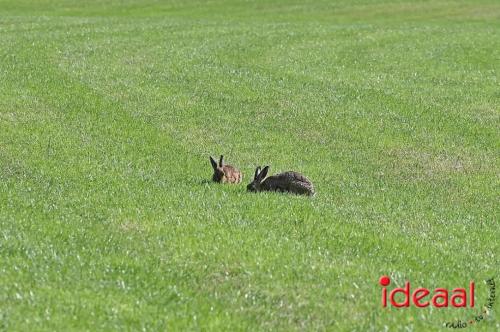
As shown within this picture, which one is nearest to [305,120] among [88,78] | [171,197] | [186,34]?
[88,78]

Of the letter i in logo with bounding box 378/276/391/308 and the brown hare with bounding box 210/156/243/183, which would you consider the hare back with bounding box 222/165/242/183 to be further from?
the letter i in logo with bounding box 378/276/391/308

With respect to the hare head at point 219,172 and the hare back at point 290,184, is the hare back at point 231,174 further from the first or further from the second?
the hare back at point 290,184

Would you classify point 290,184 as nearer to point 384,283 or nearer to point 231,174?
point 231,174

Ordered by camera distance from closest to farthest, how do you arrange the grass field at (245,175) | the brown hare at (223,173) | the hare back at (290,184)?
the grass field at (245,175), the hare back at (290,184), the brown hare at (223,173)

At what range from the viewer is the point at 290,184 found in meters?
16.5

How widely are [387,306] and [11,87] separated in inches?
742

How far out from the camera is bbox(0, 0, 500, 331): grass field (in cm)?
1061

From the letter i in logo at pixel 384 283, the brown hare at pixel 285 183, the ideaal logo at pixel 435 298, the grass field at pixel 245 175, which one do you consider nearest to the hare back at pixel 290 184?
the brown hare at pixel 285 183

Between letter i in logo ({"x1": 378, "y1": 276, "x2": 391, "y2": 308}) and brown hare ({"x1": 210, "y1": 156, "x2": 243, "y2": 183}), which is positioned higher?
letter i in logo ({"x1": 378, "y1": 276, "x2": 391, "y2": 308})

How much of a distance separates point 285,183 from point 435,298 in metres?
5.84

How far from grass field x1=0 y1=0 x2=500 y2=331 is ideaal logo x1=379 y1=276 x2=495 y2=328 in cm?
13

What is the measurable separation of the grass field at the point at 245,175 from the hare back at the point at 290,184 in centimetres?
43

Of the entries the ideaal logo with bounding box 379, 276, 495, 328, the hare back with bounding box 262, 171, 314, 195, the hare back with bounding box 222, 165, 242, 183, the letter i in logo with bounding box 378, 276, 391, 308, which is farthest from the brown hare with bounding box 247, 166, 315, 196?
the ideaal logo with bounding box 379, 276, 495, 328

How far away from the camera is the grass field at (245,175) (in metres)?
10.6
